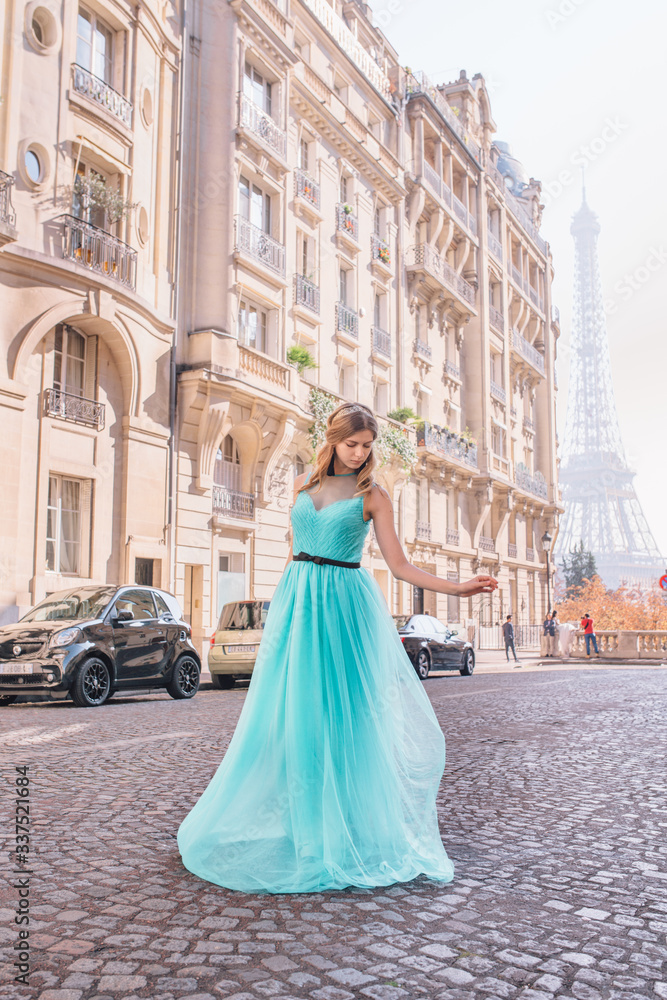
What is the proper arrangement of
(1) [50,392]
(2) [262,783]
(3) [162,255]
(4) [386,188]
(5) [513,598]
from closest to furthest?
(2) [262,783] < (1) [50,392] < (3) [162,255] < (4) [386,188] < (5) [513,598]

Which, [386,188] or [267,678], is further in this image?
[386,188]

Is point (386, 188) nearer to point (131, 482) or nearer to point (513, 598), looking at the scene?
point (131, 482)

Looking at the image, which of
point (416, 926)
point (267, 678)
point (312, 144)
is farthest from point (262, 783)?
point (312, 144)

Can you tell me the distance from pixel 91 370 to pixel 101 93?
18.7ft

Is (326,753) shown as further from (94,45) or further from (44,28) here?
(94,45)

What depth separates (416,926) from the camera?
2902mm

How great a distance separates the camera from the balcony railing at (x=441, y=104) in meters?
33.9

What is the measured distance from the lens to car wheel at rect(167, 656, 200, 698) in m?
13.1

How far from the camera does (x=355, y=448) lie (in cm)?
380

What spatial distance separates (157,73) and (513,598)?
2917 centimetres

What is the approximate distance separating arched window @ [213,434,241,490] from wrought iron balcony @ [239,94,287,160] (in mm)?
7781

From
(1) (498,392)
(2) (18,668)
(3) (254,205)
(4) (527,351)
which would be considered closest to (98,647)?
(2) (18,668)

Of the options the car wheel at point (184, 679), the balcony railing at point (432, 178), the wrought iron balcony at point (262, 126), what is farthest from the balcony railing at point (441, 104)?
the car wheel at point (184, 679)

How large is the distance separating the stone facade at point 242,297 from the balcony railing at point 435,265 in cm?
13
